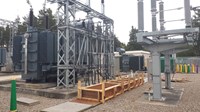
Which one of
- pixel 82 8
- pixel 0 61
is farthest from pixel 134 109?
pixel 0 61

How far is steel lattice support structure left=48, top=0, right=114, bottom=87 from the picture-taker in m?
10.2

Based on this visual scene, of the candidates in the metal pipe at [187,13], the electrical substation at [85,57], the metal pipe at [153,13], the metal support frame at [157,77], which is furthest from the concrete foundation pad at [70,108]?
the metal pipe at [187,13]

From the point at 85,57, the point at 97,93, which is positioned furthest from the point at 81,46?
the point at 97,93

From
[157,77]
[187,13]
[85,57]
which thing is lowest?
[157,77]

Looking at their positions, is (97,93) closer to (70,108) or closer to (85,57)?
(70,108)

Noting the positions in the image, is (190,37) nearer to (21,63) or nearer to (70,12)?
(70,12)

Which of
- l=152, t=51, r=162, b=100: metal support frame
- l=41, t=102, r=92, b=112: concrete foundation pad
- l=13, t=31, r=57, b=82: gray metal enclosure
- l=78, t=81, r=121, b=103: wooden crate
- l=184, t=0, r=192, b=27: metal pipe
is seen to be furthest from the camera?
l=13, t=31, r=57, b=82: gray metal enclosure

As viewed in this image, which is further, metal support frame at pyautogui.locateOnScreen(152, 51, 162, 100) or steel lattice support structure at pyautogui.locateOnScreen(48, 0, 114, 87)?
steel lattice support structure at pyautogui.locateOnScreen(48, 0, 114, 87)

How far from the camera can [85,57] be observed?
500 inches

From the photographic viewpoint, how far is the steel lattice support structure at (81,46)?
10.2 meters

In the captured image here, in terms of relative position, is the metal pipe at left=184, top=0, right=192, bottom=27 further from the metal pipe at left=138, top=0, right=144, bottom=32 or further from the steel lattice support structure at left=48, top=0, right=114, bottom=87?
the steel lattice support structure at left=48, top=0, right=114, bottom=87

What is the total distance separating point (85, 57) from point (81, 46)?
1161 millimetres

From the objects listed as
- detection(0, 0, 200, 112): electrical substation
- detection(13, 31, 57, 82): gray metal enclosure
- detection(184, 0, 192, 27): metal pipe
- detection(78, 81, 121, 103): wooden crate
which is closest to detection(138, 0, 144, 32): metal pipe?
detection(0, 0, 200, 112): electrical substation

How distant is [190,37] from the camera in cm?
867
